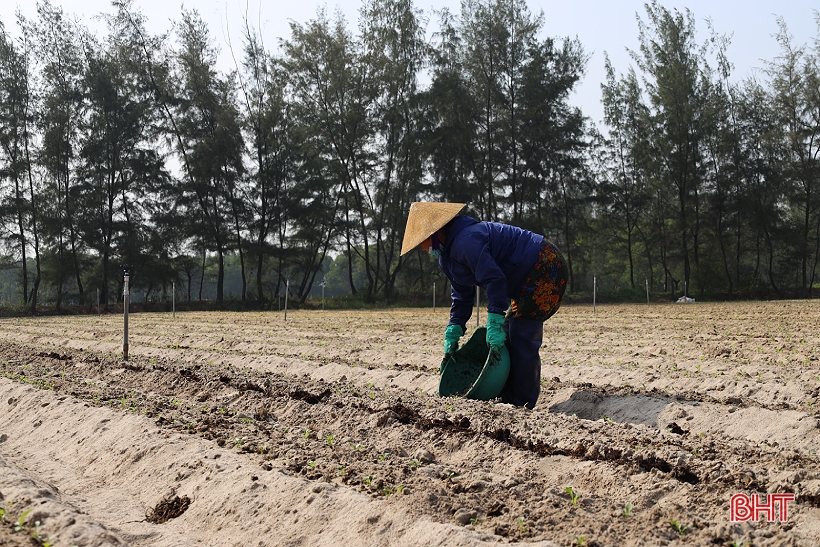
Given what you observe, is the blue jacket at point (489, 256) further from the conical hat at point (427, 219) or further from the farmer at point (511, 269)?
the conical hat at point (427, 219)

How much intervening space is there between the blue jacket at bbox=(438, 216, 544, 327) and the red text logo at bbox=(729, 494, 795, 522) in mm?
2334

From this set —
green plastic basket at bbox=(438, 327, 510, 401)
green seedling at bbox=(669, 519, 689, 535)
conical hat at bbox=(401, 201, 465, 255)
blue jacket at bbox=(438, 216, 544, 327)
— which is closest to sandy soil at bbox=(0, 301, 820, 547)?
green seedling at bbox=(669, 519, 689, 535)

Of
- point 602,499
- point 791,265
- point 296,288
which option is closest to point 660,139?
point 791,265

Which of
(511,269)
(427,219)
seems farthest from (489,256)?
(427,219)

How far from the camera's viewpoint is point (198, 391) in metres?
6.30

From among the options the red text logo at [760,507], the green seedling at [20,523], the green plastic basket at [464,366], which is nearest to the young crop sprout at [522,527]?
the red text logo at [760,507]

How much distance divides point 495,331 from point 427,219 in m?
0.98

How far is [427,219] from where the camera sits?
5.27 metres

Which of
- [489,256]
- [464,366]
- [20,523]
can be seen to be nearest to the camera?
[20,523]

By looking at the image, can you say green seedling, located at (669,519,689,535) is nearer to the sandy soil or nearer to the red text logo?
the sandy soil

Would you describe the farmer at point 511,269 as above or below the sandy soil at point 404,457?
above

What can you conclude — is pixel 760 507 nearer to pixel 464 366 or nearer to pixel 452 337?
pixel 452 337

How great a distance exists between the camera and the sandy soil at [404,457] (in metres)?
2.97

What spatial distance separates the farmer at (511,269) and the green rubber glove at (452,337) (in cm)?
32
